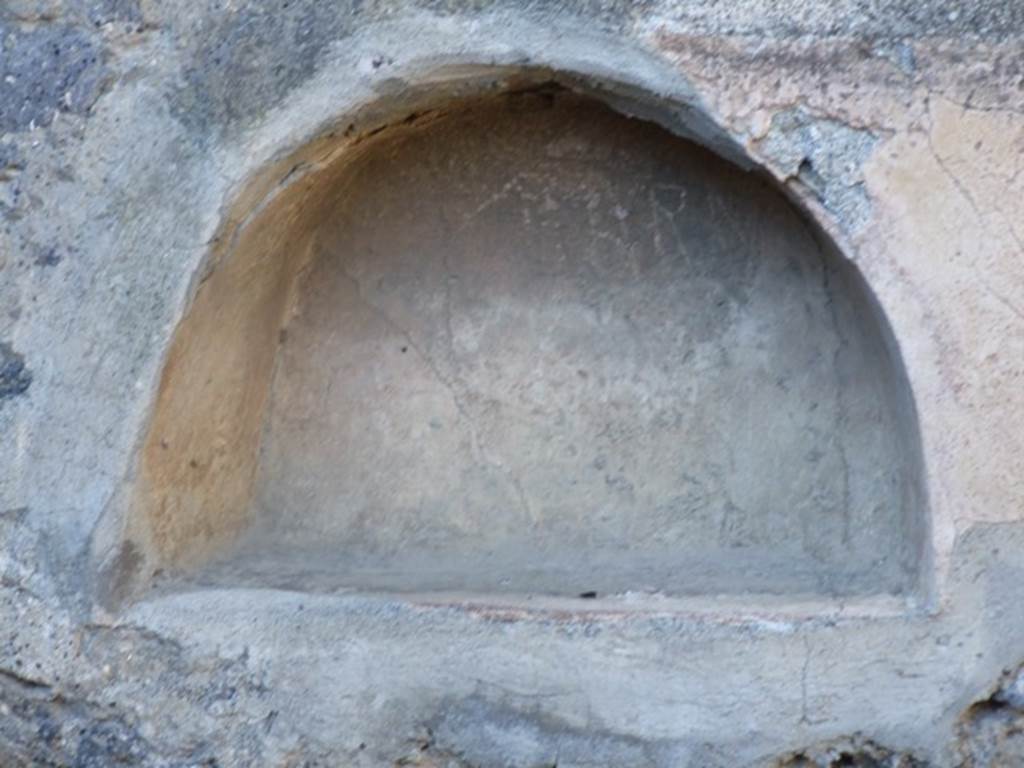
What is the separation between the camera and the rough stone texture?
2.05m

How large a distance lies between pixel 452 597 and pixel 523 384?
1.31ft

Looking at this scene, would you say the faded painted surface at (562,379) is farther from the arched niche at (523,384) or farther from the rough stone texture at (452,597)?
the rough stone texture at (452,597)

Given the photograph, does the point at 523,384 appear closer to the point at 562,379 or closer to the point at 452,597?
the point at 562,379

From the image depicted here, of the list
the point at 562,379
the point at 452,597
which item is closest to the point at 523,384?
the point at 562,379

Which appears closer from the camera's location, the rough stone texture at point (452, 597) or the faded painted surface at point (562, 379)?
the rough stone texture at point (452, 597)

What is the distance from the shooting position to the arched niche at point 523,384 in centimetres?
230

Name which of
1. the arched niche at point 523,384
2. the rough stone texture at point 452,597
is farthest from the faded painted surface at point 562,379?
the rough stone texture at point 452,597

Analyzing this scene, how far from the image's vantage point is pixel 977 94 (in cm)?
204

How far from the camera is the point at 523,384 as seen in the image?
2.46 metres

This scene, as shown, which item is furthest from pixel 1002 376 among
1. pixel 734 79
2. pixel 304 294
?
pixel 304 294

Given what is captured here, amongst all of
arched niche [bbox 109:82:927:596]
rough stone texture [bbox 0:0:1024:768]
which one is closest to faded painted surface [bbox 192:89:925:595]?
arched niche [bbox 109:82:927:596]

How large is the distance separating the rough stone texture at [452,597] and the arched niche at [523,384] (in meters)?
0.10

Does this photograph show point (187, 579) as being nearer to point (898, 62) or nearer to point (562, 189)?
point (562, 189)

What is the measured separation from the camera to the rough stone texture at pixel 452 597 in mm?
2047
